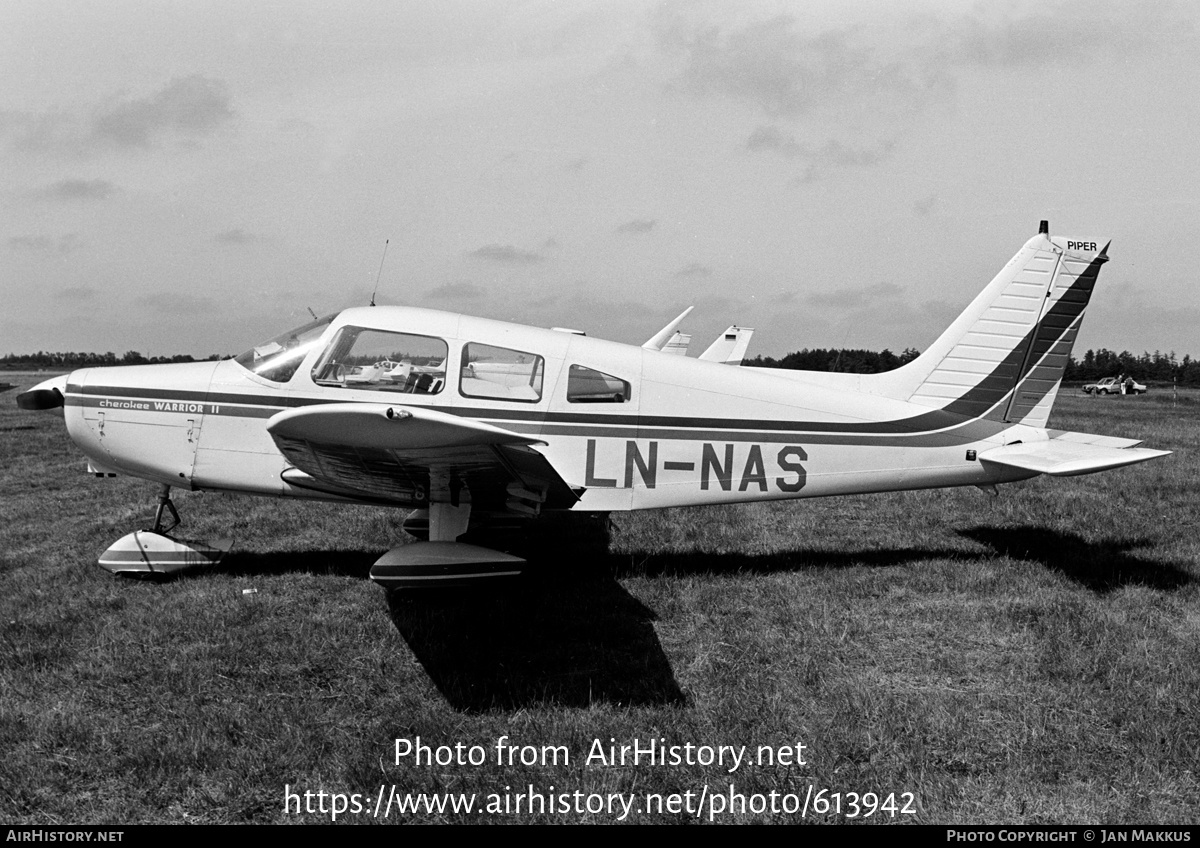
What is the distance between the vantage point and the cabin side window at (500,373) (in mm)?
5828

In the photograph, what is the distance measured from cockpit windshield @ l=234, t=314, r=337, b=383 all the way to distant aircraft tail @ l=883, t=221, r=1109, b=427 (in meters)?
4.67

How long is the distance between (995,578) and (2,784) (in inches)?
248

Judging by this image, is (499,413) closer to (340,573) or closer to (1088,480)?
(340,573)

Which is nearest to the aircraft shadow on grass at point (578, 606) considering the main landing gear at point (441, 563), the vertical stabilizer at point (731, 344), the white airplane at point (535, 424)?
the main landing gear at point (441, 563)

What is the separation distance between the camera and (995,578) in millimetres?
6195

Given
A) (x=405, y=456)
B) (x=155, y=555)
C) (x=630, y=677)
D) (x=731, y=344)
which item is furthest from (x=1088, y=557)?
(x=731, y=344)

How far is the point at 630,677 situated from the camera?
4.54 m

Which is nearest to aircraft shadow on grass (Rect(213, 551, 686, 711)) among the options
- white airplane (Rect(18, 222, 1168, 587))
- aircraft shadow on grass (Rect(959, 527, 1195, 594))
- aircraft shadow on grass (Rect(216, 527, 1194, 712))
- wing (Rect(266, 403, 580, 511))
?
aircraft shadow on grass (Rect(216, 527, 1194, 712))

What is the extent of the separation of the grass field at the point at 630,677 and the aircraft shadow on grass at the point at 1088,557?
0.05 metres

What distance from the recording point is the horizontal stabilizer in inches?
221

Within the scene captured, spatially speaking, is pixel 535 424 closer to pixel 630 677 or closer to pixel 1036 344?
pixel 630 677

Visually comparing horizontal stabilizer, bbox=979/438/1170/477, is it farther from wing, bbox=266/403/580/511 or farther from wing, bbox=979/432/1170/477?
wing, bbox=266/403/580/511

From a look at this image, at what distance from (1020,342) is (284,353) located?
19.7ft

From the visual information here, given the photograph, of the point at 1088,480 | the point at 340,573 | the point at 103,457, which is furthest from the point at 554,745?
the point at 1088,480
